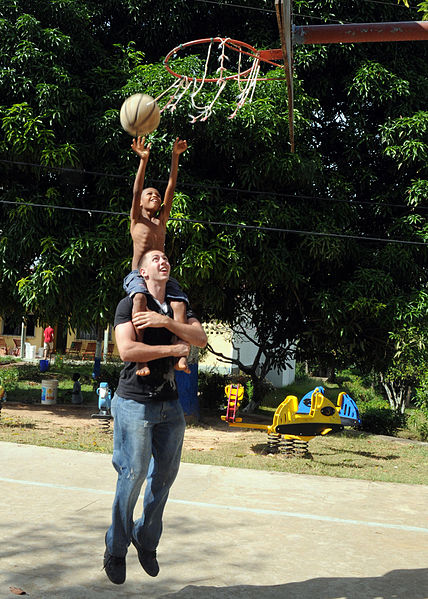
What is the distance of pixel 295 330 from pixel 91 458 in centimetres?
856

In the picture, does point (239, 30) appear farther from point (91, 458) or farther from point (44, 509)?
point (44, 509)

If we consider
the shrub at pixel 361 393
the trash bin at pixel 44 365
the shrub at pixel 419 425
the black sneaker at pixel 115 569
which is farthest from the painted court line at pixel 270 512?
the shrub at pixel 361 393

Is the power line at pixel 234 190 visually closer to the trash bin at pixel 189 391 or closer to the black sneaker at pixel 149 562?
the trash bin at pixel 189 391

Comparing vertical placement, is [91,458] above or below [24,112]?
below

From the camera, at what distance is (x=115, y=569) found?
377 cm

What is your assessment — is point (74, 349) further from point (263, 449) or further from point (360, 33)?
point (360, 33)

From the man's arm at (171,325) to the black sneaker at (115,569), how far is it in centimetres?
138

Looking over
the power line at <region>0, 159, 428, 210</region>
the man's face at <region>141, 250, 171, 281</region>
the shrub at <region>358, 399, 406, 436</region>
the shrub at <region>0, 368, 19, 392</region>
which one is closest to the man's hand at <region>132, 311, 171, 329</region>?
the man's face at <region>141, 250, 171, 281</region>

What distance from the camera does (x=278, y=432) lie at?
10.1m

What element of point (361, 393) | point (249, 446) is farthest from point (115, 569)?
point (361, 393)

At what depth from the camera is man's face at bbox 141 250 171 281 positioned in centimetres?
400

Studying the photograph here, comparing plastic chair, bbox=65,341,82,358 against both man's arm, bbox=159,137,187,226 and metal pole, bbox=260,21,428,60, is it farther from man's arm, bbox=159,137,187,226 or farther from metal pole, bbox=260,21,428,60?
metal pole, bbox=260,21,428,60

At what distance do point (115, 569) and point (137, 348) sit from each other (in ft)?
4.38

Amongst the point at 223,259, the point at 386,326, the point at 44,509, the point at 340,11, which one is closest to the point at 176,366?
the point at 44,509
